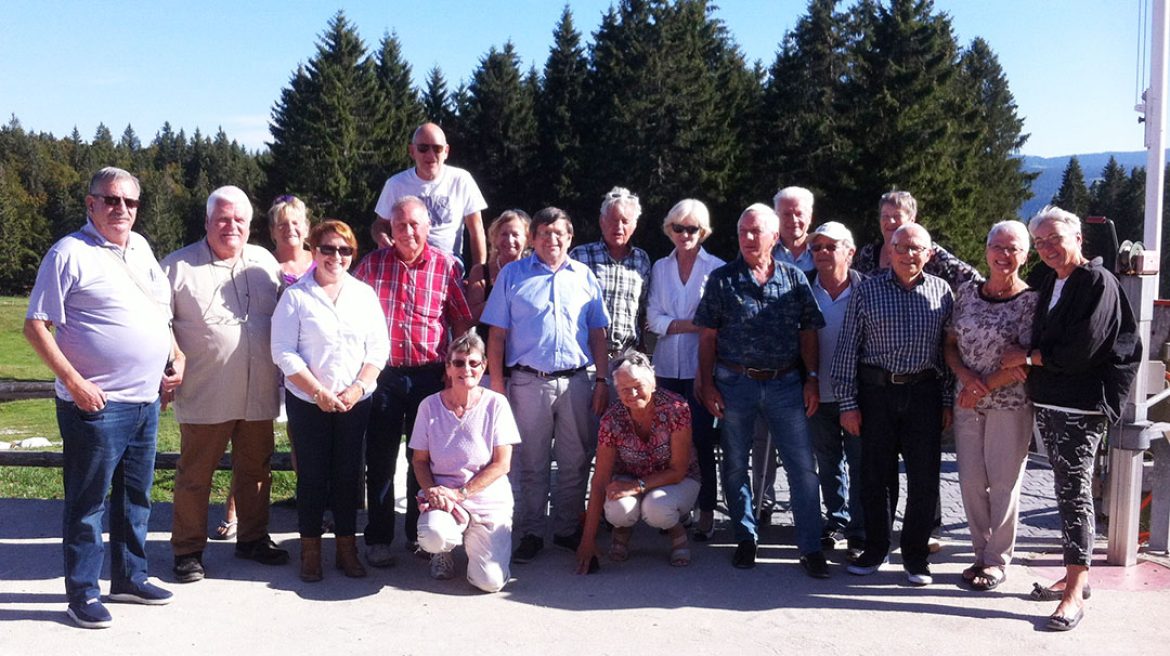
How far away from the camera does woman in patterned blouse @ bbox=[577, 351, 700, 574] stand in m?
5.26

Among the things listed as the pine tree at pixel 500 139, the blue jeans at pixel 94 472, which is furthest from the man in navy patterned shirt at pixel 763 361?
the pine tree at pixel 500 139

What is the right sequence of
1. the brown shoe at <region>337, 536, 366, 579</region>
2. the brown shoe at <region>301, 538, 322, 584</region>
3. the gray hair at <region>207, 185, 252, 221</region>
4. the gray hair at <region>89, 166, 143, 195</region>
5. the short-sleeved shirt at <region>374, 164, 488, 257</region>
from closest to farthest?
the gray hair at <region>89, 166, 143, 195</region>, the gray hair at <region>207, 185, 252, 221</region>, the brown shoe at <region>301, 538, 322, 584</region>, the brown shoe at <region>337, 536, 366, 579</region>, the short-sleeved shirt at <region>374, 164, 488, 257</region>

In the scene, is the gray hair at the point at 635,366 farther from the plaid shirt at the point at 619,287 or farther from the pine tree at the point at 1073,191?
the pine tree at the point at 1073,191

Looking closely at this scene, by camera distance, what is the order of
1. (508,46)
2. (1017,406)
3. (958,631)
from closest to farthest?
(958,631) < (1017,406) < (508,46)

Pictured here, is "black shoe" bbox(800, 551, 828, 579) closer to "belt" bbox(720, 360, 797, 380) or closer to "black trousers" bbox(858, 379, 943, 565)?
"black trousers" bbox(858, 379, 943, 565)

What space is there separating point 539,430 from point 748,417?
1134mm

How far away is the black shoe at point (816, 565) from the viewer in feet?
A: 17.0

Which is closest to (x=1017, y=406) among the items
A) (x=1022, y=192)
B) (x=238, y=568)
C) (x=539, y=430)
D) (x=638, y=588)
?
(x=638, y=588)

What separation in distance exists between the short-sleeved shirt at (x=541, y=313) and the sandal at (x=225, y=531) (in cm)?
193

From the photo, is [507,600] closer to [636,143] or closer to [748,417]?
[748,417]

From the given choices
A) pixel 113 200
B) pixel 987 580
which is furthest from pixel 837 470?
pixel 113 200

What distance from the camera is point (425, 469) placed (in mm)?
5176

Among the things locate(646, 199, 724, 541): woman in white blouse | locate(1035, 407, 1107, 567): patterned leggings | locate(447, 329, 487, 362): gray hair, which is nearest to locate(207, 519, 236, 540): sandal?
locate(447, 329, 487, 362): gray hair

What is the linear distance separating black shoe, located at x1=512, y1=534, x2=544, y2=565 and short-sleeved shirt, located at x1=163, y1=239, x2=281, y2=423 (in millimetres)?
1521
